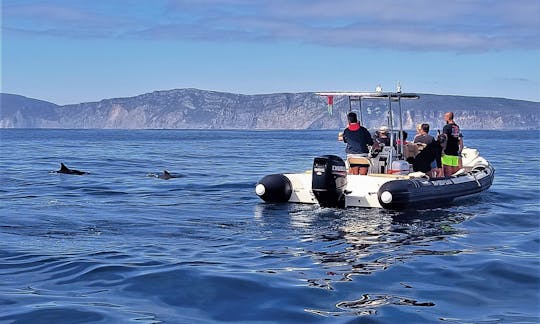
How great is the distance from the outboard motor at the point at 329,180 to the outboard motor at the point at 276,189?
1.16 metres

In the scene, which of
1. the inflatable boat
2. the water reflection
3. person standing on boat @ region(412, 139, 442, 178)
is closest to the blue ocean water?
the water reflection

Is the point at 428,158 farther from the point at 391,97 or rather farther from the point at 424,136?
the point at 391,97

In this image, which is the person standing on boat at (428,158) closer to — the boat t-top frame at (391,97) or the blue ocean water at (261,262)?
the boat t-top frame at (391,97)

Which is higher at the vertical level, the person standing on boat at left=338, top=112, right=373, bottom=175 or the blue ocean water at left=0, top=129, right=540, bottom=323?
the person standing on boat at left=338, top=112, right=373, bottom=175

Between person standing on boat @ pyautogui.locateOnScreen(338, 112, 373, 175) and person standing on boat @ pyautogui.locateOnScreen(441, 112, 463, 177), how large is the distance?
2.53 m

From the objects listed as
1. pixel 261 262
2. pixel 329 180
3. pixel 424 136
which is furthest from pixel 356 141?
pixel 261 262

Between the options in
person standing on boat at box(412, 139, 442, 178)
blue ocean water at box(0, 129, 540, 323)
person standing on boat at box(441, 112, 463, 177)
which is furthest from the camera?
person standing on boat at box(441, 112, 463, 177)

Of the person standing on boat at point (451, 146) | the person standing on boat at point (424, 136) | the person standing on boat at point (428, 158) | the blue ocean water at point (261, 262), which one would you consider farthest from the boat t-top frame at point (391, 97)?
the blue ocean water at point (261, 262)

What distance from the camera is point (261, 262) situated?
1191 cm

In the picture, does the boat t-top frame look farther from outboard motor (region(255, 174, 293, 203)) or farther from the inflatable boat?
outboard motor (region(255, 174, 293, 203))

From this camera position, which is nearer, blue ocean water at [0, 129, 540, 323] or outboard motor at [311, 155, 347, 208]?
blue ocean water at [0, 129, 540, 323]

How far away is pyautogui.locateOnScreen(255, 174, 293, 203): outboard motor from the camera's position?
1925 cm

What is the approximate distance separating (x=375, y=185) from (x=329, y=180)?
1.23 metres

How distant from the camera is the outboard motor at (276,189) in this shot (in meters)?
19.2
